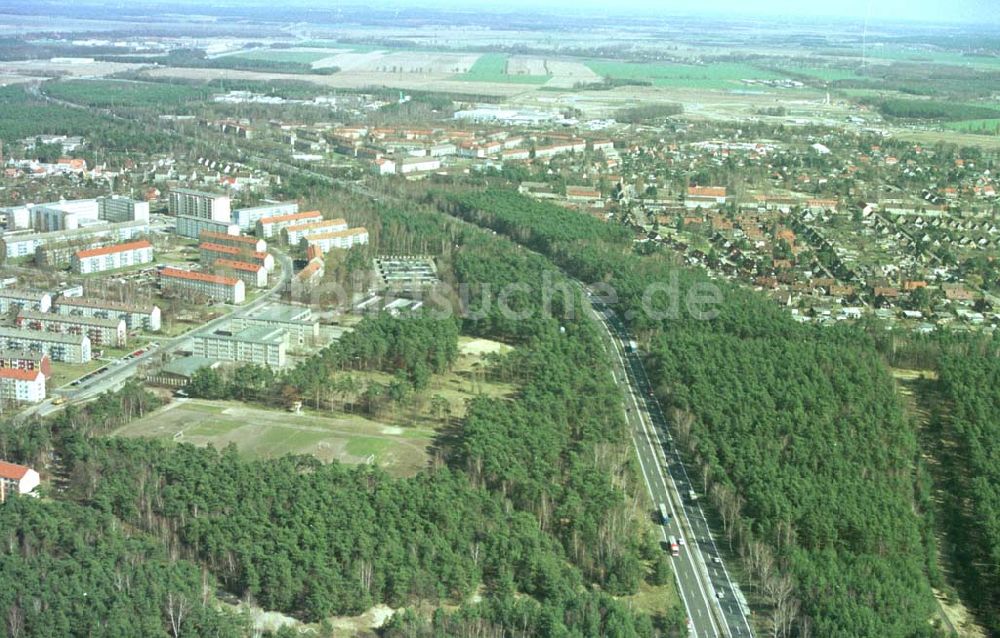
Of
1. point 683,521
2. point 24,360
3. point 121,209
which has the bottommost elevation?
point 683,521

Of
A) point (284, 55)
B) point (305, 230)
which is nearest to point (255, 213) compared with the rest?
point (305, 230)

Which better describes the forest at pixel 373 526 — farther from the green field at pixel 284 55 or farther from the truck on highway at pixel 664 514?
the green field at pixel 284 55

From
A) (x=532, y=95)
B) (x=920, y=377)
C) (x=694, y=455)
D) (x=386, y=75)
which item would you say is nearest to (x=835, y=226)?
(x=920, y=377)

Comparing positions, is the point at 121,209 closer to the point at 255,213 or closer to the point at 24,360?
the point at 255,213

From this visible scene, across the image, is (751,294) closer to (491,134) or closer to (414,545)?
(414,545)

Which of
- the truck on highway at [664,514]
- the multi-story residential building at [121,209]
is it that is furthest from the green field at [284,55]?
the truck on highway at [664,514]

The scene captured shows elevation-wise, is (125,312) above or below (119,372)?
above

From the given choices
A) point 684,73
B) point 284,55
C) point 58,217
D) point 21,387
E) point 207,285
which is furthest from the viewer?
point 284,55
